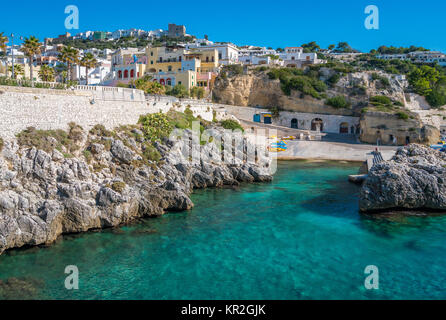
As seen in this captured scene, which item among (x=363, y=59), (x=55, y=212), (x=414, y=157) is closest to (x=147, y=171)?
(x=55, y=212)

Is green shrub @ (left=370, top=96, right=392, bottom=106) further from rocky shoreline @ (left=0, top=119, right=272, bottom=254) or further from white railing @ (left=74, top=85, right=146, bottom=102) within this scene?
rocky shoreline @ (left=0, top=119, right=272, bottom=254)

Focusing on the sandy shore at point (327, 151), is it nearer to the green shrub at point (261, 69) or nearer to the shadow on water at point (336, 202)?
the shadow on water at point (336, 202)

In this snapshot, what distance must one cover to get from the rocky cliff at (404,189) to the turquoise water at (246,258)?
1.26 m

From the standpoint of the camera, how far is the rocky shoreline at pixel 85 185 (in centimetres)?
1803

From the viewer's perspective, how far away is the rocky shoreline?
18.0 metres

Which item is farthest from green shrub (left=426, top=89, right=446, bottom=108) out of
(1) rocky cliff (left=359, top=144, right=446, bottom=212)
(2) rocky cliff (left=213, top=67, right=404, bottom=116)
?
(1) rocky cliff (left=359, top=144, right=446, bottom=212)

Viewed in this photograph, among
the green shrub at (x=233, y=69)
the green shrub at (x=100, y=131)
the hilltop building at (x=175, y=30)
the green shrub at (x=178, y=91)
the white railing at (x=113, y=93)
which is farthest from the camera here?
the hilltop building at (x=175, y=30)

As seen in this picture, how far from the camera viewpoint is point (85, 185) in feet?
68.0

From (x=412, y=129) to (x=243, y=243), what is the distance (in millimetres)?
40358

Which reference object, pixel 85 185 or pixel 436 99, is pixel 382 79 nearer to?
pixel 436 99

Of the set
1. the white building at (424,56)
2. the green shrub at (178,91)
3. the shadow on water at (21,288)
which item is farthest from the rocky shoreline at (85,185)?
the white building at (424,56)

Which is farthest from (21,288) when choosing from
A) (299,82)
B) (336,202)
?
(299,82)
